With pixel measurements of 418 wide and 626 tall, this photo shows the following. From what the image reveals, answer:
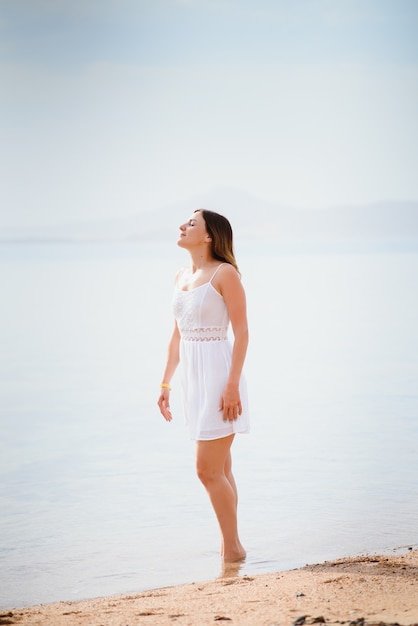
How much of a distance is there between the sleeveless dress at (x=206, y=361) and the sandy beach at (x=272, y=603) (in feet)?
1.67

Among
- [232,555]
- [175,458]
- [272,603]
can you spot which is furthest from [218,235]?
[175,458]

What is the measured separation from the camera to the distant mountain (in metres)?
26.5

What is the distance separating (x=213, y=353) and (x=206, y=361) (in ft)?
0.12

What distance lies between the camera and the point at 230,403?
3.47 m

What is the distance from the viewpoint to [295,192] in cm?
2298

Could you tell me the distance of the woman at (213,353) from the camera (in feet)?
11.4

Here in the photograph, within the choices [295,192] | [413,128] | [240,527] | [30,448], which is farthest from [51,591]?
[295,192]

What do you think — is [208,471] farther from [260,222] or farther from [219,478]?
[260,222]

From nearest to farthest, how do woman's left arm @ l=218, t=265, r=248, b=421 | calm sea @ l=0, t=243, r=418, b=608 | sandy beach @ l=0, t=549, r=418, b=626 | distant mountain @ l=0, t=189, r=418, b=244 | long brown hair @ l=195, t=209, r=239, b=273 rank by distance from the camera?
sandy beach @ l=0, t=549, r=418, b=626 → woman's left arm @ l=218, t=265, r=248, b=421 → long brown hair @ l=195, t=209, r=239, b=273 → calm sea @ l=0, t=243, r=418, b=608 → distant mountain @ l=0, t=189, r=418, b=244

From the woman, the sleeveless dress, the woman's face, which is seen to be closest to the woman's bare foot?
the woman

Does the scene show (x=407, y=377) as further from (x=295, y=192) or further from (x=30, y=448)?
(x=295, y=192)

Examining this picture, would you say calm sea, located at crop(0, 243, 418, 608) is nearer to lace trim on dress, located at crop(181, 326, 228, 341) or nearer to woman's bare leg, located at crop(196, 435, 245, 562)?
woman's bare leg, located at crop(196, 435, 245, 562)

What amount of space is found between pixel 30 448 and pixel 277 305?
10.0m

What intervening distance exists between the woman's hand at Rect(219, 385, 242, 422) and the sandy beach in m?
0.53
